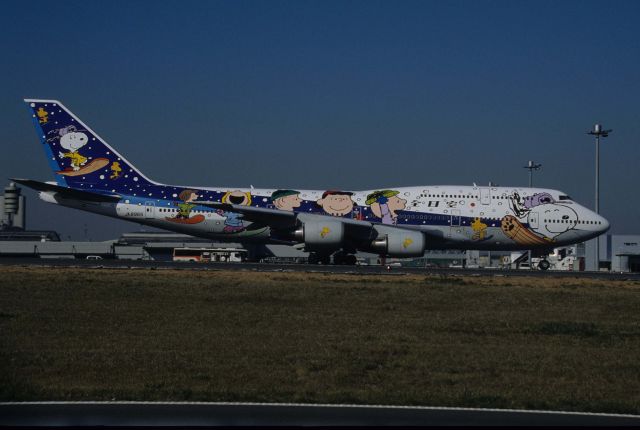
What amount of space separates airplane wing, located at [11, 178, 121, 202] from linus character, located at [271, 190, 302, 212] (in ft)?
26.3

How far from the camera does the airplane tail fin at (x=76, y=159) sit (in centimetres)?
4256

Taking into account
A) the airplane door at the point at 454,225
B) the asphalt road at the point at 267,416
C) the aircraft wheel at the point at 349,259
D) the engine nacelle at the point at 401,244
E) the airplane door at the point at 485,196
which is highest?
the airplane door at the point at 485,196

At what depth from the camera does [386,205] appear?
41531mm

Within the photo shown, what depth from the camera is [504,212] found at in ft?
135

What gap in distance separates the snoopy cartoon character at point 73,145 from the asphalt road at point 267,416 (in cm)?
3470

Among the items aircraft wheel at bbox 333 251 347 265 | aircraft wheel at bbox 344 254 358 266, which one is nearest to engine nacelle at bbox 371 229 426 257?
aircraft wheel at bbox 344 254 358 266

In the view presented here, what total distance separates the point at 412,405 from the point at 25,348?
7574 mm

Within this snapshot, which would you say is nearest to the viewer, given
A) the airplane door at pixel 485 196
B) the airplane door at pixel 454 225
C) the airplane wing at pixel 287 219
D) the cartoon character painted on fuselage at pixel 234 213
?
the airplane wing at pixel 287 219

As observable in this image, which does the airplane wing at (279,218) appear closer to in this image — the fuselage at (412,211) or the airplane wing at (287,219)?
the airplane wing at (287,219)

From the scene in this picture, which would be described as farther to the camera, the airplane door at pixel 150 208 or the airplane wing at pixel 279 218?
the airplane door at pixel 150 208

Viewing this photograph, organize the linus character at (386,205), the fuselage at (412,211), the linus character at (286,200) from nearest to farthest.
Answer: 1. the fuselage at (412,211)
2. the linus character at (386,205)
3. the linus character at (286,200)

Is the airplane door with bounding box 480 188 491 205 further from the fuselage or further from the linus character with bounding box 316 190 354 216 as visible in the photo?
the linus character with bounding box 316 190 354 216

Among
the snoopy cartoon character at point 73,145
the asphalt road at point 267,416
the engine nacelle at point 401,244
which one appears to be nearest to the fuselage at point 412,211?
the engine nacelle at point 401,244

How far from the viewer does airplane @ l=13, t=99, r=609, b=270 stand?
41000 millimetres
